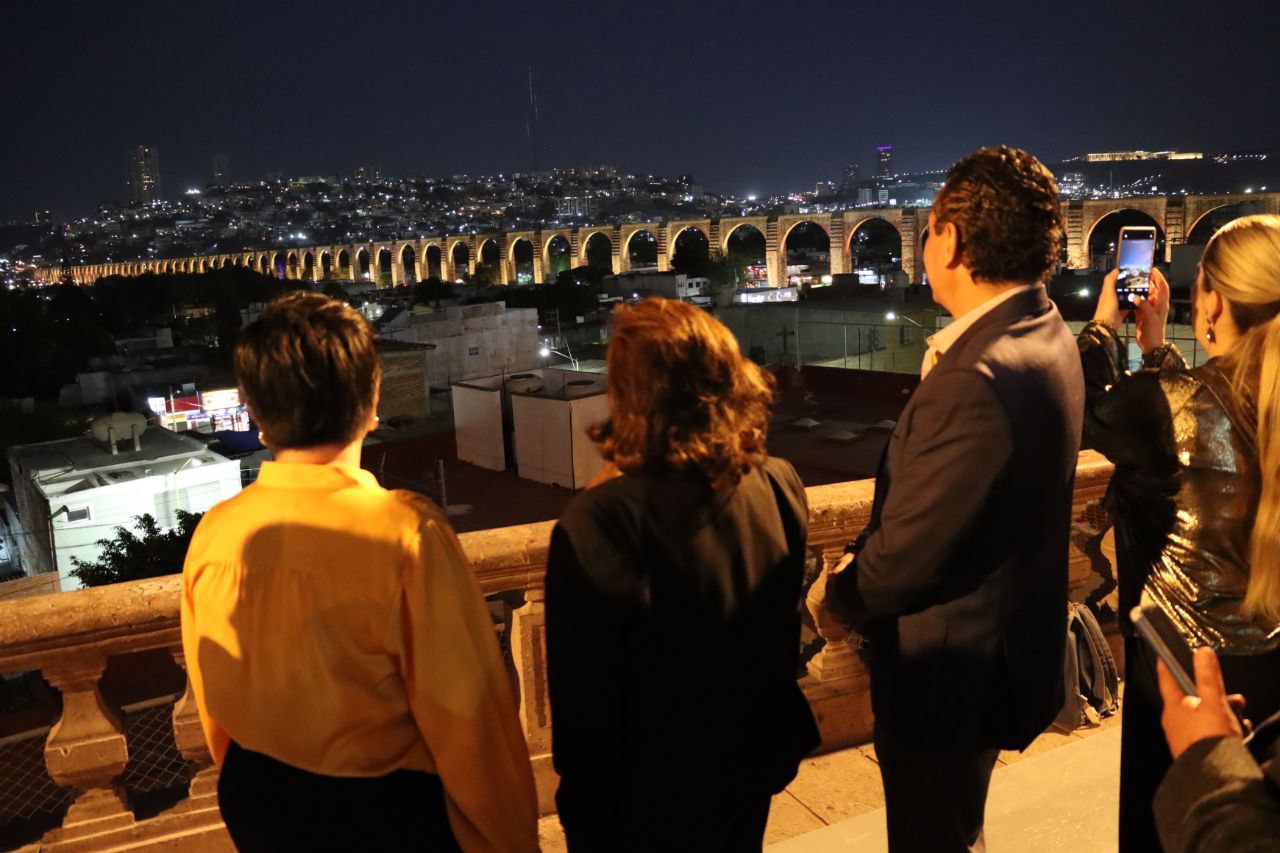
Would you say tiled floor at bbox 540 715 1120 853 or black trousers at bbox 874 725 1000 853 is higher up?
black trousers at bbox 874 725 1000 853

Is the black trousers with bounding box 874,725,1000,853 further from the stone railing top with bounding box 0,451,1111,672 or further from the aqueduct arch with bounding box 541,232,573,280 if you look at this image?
the aqueduct arch with bounding box 541,232,573,280

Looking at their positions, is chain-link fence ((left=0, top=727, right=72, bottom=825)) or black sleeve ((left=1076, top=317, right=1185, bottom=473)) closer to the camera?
black sleeve ((left=1076, top=317, right=1185, bottom=473))

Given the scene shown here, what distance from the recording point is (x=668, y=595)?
Result: 149 centimetres

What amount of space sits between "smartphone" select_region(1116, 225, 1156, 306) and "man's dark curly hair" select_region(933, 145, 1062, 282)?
26.6 inches

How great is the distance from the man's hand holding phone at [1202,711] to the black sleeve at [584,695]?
2.49 ft

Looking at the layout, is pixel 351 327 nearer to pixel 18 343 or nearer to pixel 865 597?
pixel 865 597

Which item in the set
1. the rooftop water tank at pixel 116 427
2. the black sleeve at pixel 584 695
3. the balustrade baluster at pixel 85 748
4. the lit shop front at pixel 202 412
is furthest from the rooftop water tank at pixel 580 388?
the lit shop front at pixel 202 412

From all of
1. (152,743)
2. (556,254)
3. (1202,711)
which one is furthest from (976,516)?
(556,254)

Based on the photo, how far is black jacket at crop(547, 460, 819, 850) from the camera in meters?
1.45

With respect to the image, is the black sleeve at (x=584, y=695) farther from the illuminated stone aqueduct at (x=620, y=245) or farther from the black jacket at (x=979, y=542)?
the illuminated stone aqueduct at (x=620, y=245)

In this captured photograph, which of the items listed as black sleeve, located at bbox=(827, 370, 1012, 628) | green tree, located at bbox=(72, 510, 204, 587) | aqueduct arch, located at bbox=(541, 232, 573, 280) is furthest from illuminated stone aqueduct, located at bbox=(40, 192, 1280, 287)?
black sleeve, located at bbox=(827, 370, 1012, 628)

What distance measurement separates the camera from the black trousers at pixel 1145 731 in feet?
6.24

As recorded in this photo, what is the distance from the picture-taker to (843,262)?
8075cm

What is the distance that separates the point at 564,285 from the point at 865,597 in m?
62.4
